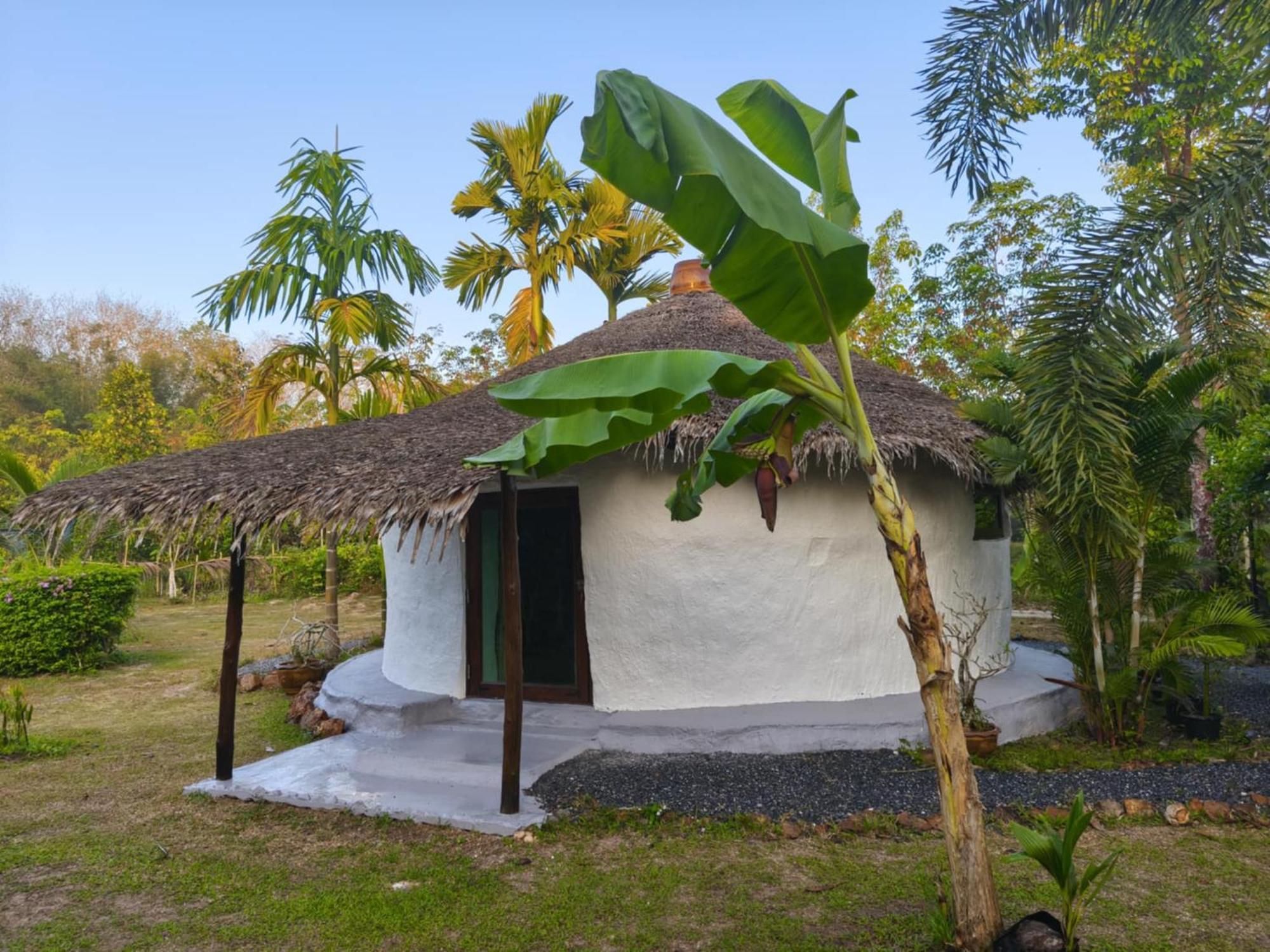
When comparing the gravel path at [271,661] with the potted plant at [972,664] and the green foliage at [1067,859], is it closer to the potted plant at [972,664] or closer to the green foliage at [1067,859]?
the potted plant at [972,664]

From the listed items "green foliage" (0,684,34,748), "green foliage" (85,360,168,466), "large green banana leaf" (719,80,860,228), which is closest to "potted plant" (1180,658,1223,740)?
"large green banana leaf" (719,80,860,228)

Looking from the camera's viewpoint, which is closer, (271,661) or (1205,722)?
(1205,722)

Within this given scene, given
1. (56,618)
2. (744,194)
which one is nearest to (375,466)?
(744,194)

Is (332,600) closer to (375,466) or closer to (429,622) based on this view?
(429,622)

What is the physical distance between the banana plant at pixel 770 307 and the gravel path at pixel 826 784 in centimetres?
218

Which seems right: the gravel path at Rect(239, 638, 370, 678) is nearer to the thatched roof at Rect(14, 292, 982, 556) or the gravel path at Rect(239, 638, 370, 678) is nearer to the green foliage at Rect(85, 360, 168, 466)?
the thatched roof at Rect(14, 292, 982, 556)

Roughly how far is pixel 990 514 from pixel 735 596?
343 cm

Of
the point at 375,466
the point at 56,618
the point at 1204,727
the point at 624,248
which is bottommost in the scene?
the point at 1204,727

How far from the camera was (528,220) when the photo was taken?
12.8 metres

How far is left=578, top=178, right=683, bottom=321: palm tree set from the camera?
12711mm

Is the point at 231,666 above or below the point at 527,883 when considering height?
above

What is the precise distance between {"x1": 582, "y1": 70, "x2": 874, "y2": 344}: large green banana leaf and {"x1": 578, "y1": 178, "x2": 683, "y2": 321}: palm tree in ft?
32.9

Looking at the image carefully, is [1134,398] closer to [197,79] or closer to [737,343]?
[737,343]

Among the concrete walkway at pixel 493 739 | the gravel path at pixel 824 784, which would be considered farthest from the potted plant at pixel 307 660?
the gravel path at pixel 824 784
